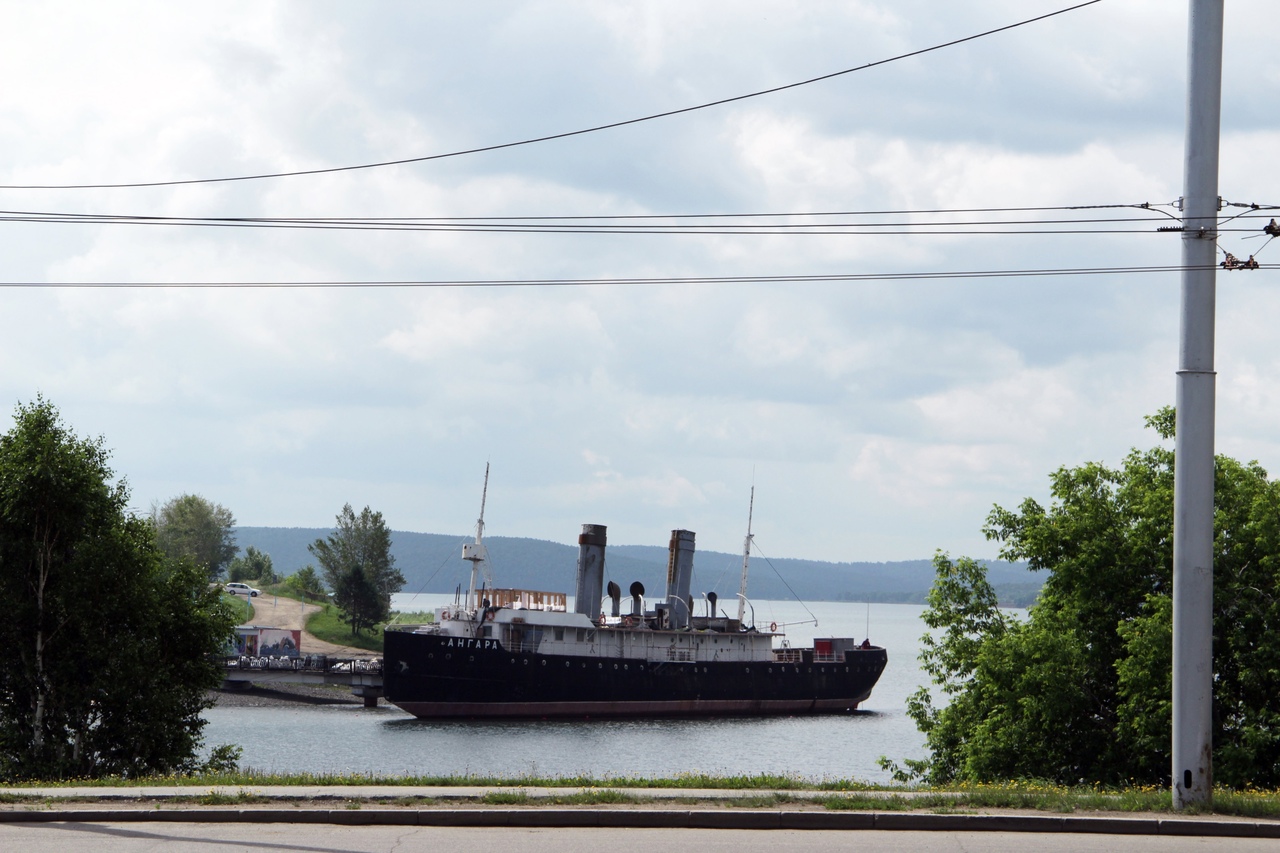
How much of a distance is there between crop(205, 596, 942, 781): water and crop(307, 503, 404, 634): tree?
36.7m

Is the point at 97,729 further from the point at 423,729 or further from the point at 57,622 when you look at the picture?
the point at 423,729

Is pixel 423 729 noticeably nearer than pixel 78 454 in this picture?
No

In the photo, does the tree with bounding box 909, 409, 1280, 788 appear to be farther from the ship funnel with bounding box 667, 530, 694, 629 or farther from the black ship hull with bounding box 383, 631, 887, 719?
the ship funnel with bounding box 667, 530, 694, 629

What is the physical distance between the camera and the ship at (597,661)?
6131cm

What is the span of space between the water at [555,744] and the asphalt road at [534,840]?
1003 inches

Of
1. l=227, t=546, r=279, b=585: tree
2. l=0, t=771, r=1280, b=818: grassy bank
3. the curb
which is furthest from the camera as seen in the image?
l=227, t=546, r=279, b=585: tree

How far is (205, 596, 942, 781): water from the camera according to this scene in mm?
43156

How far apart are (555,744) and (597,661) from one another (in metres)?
13.5

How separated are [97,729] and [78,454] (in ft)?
17.2

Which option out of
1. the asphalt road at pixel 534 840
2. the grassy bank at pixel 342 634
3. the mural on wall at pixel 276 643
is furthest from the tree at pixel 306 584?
the asphalt road at pixel 534 840

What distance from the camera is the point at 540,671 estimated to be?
63.0m

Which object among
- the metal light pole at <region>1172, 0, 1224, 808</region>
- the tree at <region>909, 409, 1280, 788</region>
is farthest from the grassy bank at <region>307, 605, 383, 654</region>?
the metal light pole at <region>1172, 0, 1224, 808</region>

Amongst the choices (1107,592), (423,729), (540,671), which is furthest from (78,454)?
(540,671)

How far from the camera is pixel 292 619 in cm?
11294
